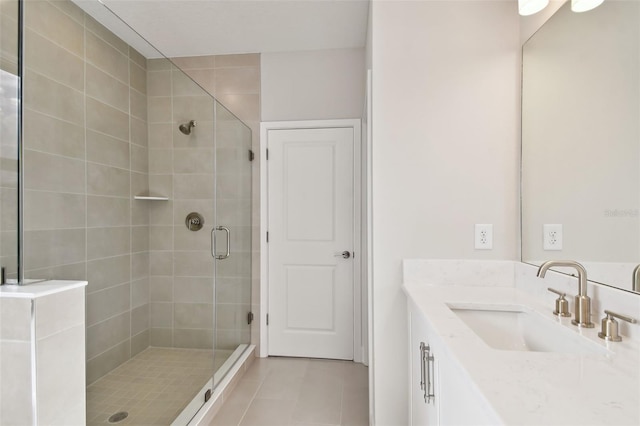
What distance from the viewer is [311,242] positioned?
2.71m

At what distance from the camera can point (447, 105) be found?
1544mm

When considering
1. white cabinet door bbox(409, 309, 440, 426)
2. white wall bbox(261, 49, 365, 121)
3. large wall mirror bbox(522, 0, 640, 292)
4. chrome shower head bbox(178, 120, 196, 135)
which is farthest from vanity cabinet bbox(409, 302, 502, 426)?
white wall bbox(261, 49, 365, 121)

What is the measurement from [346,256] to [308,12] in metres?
1.87

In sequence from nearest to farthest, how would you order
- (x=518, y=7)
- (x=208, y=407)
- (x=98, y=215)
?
(x=98, y=215) < (x=518, y=7) < (x=208, y=407)

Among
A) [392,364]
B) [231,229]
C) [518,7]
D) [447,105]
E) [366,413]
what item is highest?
[518,7]

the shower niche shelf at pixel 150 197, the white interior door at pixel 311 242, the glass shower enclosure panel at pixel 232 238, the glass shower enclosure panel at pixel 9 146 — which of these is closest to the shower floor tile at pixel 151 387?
the glass shower enclosure panel at pixel 232 238

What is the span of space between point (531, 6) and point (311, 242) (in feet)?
6.74

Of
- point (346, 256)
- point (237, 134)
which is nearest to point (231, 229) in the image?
point (237, 134)

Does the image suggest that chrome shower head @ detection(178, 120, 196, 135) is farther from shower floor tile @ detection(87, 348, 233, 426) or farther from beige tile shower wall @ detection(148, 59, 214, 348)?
shower floor tile @ detection(87, 348, 233, 426)

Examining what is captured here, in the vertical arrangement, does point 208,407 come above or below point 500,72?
below

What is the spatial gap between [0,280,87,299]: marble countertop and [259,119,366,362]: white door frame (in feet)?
5.51

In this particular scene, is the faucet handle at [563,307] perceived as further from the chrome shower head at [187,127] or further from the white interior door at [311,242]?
the chrome shower head at [187,127]

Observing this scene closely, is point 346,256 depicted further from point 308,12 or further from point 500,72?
point 308,12

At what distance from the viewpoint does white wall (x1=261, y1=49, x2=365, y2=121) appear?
2635 mm
